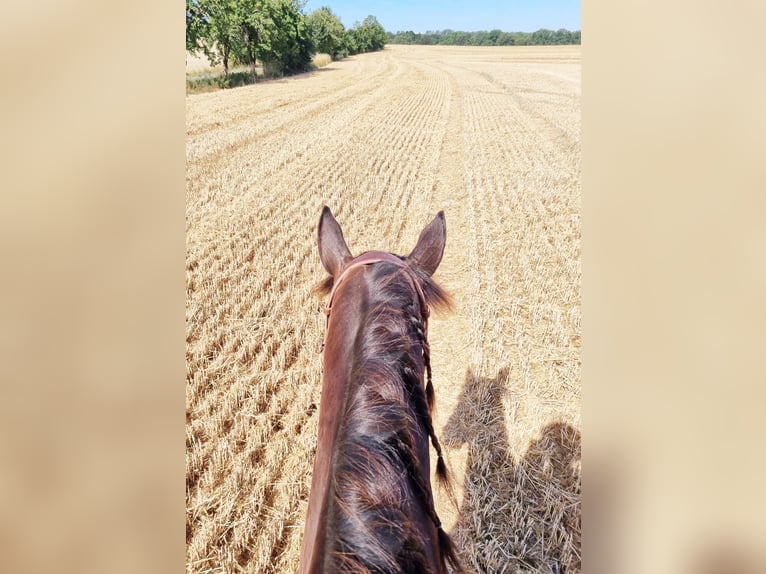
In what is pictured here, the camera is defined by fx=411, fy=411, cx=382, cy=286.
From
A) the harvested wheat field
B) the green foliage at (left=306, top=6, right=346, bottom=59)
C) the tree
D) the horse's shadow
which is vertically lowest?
the horse's shadow

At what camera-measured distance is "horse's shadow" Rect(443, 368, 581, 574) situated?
1.36 m

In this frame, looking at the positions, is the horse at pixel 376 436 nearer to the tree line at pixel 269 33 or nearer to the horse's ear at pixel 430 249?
the horse's ear at pixel 430 249

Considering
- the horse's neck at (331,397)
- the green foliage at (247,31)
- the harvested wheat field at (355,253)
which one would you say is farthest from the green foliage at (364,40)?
the horse's neck at (331,397)

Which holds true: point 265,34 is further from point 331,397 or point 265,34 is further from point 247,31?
Answer: point 331,397

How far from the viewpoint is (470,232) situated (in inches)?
129

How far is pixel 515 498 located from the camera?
1.52 m

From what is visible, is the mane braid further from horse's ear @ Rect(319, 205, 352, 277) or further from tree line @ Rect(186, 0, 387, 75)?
tree line @ Rect(186, 0, 387, 75)

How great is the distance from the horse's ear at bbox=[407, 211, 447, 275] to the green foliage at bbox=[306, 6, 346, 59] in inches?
74.9

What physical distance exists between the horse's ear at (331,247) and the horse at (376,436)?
0.55ft

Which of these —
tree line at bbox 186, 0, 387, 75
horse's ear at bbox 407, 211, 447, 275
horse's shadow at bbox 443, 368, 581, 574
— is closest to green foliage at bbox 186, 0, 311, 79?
tree line at bbox 186, 0, 387, 75
